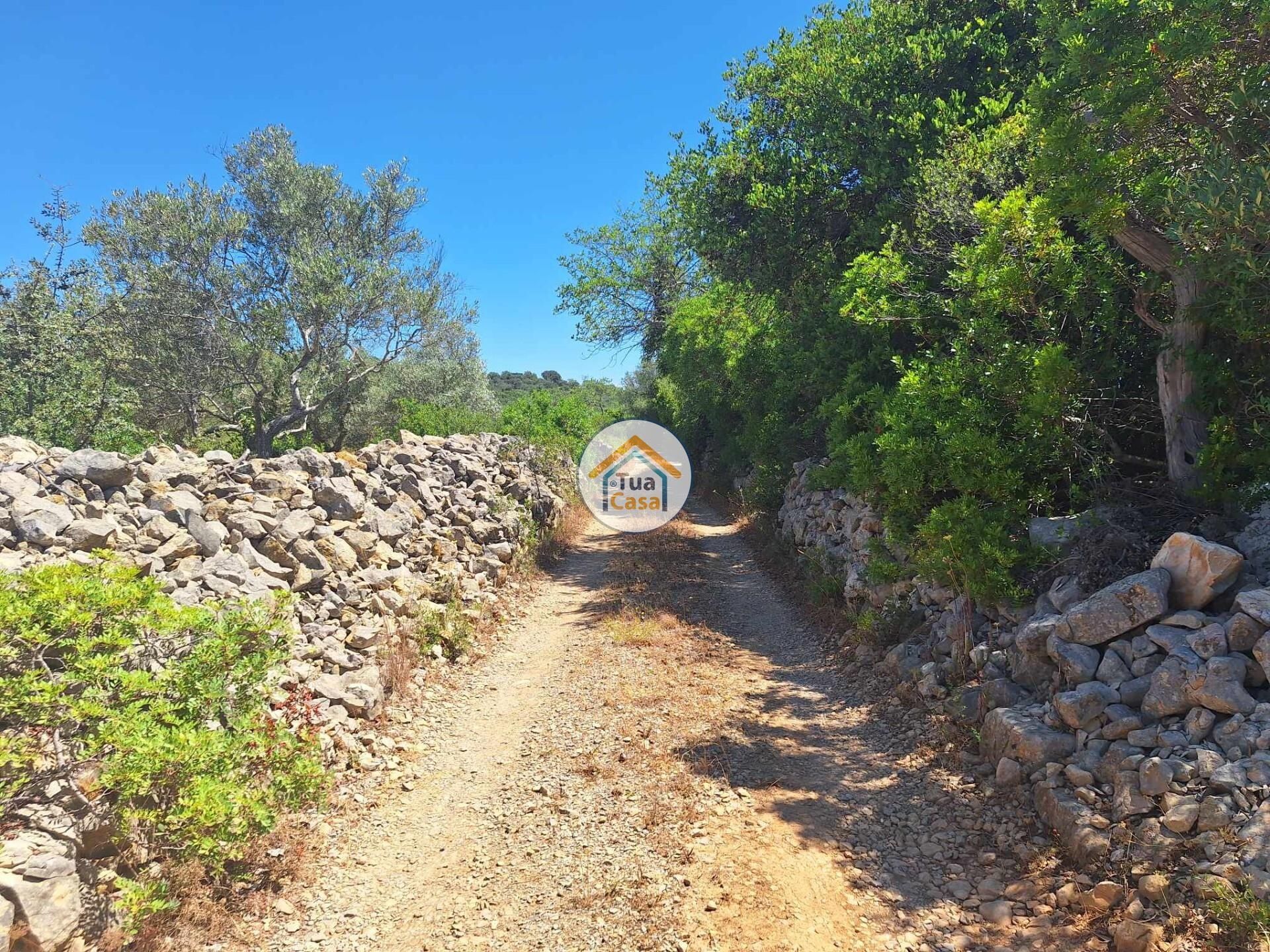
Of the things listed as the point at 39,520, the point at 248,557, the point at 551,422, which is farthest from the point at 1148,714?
the point at 551,422

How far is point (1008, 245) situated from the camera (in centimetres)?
550

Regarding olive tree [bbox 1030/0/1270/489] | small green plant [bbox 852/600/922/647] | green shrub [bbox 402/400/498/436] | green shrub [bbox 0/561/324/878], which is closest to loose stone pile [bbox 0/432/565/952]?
green shrub [bbox 0/561/324/878]

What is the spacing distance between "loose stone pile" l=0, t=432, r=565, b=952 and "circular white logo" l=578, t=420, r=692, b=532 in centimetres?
752

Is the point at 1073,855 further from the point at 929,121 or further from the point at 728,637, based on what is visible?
the point at 929,121

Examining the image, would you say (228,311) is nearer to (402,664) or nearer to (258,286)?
(258,286)

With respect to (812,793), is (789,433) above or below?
above

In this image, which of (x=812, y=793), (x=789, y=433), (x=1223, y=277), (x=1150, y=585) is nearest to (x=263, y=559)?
(x=812, y=793)

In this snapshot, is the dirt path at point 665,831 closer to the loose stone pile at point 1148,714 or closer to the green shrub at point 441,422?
the loose stone pile at point 1148,714

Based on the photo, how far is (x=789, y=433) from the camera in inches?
506

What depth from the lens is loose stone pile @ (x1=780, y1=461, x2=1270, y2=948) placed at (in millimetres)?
3006

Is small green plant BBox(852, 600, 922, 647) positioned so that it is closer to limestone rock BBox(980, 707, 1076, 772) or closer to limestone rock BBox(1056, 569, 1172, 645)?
limestone rock BBox(980, 707, 1076, 772)

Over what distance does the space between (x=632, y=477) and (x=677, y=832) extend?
14077 millimetres

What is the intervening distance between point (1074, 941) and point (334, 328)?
17.2 metres

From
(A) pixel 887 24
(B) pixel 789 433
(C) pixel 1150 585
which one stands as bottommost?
(C) pixel 1150 585
